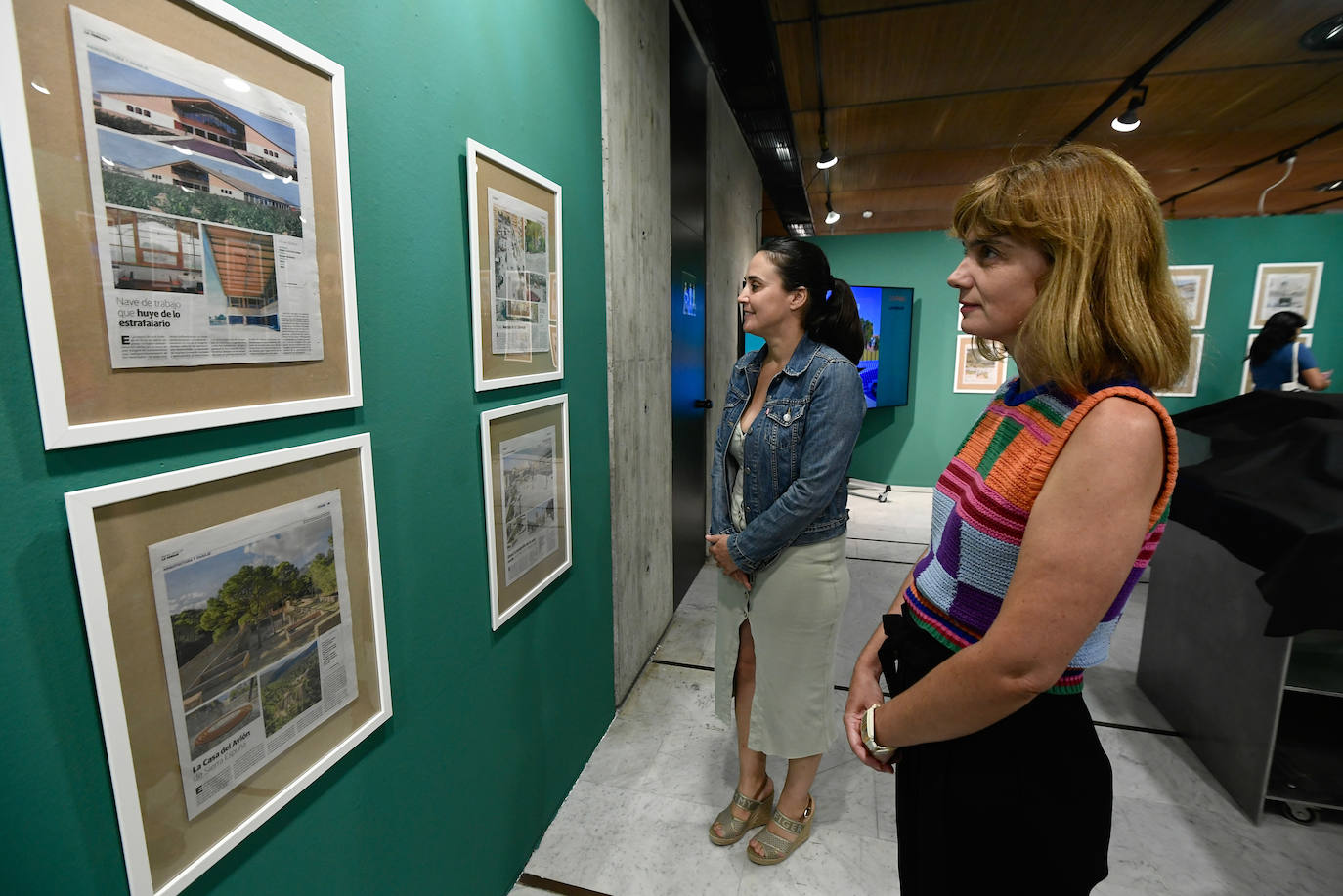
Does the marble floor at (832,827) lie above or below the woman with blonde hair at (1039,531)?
below

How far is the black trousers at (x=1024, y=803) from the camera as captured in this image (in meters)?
0.87

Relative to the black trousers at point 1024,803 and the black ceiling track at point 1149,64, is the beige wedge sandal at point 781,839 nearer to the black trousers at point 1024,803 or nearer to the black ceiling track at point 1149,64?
the black trousers at point 1024,803

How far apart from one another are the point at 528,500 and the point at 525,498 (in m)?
0.02

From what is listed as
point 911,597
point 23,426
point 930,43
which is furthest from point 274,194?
point 930,43

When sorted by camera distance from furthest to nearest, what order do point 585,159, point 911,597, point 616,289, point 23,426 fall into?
point 616,289 < point 585,159 < point 911,597 < point 23,426

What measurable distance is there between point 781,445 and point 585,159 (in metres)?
1.16

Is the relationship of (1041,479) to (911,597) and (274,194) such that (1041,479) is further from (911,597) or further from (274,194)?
(274,194)

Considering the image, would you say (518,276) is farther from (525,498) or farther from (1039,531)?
(1039,531)

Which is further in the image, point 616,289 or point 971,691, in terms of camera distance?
point 616,289

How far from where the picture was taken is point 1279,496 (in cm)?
188

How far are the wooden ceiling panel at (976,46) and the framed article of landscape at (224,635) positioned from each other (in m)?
3.83

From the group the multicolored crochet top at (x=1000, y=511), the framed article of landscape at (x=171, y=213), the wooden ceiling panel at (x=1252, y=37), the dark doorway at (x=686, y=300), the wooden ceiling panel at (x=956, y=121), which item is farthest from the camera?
the wooden ceiling panel at (x=956, y=121)

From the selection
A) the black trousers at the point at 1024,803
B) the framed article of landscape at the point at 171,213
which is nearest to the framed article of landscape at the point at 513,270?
the framed article of landscape at the point at 171,213

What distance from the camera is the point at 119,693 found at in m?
0.73
